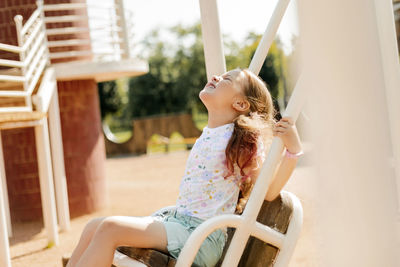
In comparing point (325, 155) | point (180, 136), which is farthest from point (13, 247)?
point (180, 136)

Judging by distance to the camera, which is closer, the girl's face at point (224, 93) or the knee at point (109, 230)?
the knee at point (109, 230)

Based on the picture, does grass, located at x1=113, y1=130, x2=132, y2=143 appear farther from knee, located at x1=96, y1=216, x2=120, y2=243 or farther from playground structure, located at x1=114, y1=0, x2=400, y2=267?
playground structure, located at x1=114, y1=0, x2=400, y2=267

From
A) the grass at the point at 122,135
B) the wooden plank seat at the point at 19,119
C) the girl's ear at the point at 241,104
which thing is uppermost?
the girl's ear at the point at 241,104

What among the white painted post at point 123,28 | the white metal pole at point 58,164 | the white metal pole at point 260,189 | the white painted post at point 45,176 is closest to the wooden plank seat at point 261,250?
the white metal pole at point 260,189

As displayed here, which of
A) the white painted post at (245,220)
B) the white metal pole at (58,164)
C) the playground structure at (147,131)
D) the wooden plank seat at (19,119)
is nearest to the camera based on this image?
the white painted post at (245,220)

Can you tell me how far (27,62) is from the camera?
689 centimetres

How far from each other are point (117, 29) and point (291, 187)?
4.10 metres

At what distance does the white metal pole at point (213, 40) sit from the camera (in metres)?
3.12

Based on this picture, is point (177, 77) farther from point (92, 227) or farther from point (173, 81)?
point (92, 227)

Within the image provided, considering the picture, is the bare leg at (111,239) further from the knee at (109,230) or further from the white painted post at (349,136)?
the white painted post at (349,136)

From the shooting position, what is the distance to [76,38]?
923 cm

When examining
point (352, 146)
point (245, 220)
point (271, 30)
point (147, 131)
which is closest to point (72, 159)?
point (271, 30)

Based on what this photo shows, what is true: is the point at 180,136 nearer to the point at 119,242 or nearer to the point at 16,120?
the point at 16,120

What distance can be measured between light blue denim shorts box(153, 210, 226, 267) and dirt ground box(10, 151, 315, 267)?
524mm
